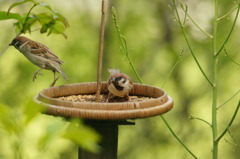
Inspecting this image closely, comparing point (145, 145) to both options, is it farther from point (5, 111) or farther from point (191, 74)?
point (5, 111)

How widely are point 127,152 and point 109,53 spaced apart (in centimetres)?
95

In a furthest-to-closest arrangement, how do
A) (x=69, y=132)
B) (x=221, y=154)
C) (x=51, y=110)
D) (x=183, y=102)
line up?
1. (x=221, y=154)
2. (x=183, y=102)
3. (x=51, y=110)
4. (x=69, y=132)

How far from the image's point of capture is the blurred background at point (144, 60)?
4.20m

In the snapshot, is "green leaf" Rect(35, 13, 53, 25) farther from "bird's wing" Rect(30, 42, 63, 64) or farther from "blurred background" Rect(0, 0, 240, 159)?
"blurred background" Rect(0, 0, 240, 159)

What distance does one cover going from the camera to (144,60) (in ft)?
14.3

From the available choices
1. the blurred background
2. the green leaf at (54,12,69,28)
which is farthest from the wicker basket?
the blurred background

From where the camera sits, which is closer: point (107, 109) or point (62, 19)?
point (107, 109)

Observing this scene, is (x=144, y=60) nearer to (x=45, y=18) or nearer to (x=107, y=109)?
(x=45, y=18)

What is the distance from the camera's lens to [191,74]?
4523mm

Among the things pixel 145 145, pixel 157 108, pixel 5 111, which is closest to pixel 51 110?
pixel 157 108

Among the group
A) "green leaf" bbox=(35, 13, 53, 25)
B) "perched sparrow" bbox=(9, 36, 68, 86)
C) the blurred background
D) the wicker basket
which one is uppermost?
"green leaf" bbox=(35, 13, 53, 25)

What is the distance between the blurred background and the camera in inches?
165

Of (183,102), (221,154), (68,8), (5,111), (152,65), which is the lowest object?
(221,154)

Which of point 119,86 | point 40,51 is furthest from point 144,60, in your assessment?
point 119,86
